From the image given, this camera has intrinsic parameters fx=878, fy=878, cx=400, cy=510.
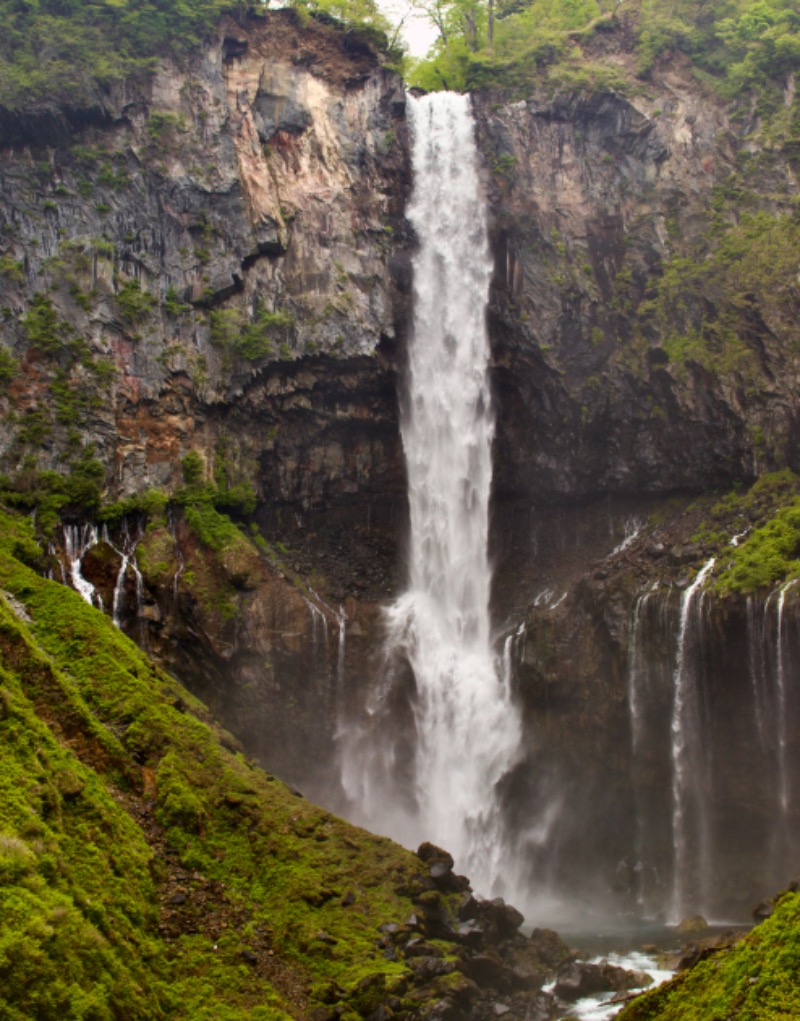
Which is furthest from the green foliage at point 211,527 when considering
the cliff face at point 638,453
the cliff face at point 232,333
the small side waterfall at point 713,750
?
the small side waterfall at point 713,750

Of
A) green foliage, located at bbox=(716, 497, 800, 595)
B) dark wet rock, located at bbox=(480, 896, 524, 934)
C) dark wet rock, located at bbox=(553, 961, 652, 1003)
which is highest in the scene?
green foliage, located at bbox=(716, 497, 800, 595)

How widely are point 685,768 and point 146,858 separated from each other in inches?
691

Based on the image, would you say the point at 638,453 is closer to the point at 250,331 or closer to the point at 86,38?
the point at 250,331

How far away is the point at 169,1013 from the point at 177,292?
2518 cm

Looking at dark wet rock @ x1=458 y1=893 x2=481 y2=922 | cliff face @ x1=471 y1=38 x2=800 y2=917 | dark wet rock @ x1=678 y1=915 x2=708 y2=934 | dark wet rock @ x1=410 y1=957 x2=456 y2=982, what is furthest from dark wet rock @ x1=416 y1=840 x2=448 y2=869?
cliff face @ x1=471 y1=38 x2=800 y2=917

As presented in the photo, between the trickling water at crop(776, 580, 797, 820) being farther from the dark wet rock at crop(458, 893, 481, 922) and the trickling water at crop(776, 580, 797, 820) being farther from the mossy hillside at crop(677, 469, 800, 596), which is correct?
the dark wet rock at crop(458, 893, 481, 922)

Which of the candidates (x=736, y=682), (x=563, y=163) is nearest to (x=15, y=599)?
(x=736, y=682)

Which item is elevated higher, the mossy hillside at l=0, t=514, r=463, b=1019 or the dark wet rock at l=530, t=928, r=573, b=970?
the mossy hillside at l=0, t=514, r=463, b=1019

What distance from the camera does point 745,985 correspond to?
9305 mm

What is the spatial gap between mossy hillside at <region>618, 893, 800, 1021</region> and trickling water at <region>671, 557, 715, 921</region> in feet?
52.5

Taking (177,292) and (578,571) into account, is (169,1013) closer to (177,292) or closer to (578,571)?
(578,571)

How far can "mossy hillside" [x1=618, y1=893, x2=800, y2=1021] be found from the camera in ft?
28.7

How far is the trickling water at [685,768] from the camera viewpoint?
25688mm

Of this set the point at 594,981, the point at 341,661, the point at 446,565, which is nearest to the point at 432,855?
the point at 594,981
